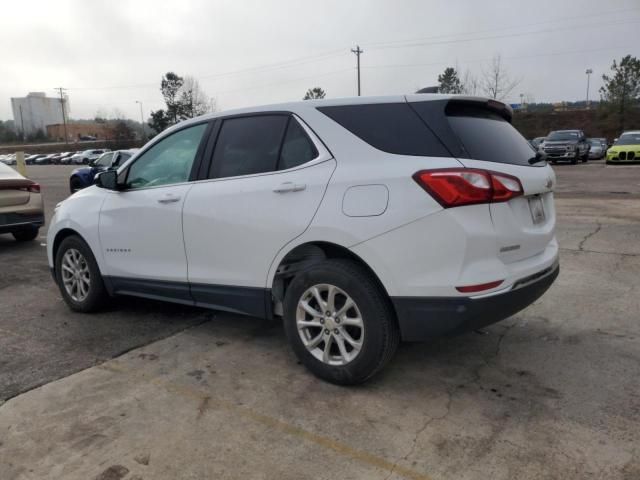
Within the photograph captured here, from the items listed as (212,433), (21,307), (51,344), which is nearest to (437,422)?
(212,433)

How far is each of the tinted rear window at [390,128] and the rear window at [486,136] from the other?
0.17 meters

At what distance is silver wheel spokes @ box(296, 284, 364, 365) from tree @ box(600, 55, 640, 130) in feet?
193

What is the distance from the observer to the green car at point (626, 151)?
2338 centimetres

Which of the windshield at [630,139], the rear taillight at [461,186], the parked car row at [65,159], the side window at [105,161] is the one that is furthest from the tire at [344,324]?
the parked car row at [65,159]

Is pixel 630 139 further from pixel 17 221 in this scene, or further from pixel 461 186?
pixel 461 186

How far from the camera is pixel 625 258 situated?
6.47m

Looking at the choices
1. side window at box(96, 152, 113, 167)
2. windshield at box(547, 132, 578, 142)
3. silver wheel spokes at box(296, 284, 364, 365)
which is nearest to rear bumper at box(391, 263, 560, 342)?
silver wheel spokes at box(296, 284, 364, 365)

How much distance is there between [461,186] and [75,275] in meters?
3.78

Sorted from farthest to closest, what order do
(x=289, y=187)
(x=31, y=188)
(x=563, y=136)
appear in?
(x=563, y=136) < (x=31, y=188) < (x=289, y=187)

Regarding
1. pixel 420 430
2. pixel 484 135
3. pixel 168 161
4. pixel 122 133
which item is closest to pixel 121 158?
pixel 168 161

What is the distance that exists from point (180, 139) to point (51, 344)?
1.94 m

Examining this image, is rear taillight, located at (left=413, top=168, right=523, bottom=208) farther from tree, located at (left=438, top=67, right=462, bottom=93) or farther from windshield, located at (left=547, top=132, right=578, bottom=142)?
tree, located at (left=438, top=67, right=462, bottom=93)

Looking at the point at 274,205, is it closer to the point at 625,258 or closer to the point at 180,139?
the point at 180,139

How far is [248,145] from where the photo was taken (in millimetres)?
3789
